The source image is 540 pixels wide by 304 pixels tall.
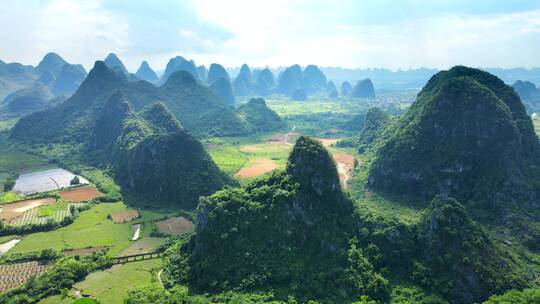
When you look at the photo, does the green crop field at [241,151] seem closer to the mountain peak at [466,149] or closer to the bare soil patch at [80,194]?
the bare soil patch at [80,194]

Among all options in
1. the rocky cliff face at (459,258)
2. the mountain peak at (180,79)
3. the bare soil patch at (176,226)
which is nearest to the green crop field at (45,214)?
the bare soil patch at (176,226)

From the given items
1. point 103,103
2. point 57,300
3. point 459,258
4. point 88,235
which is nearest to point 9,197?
point 88,235

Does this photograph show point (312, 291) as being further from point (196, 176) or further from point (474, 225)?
point (196, 176)

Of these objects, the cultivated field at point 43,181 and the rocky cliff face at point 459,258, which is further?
the cultivated field at point 43,181

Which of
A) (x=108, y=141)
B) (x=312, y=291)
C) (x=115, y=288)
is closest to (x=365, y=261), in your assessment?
(x=312, y=291)

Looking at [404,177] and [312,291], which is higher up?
[404,177]

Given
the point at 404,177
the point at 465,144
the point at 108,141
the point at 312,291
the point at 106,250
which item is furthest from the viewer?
the point at 108,141
